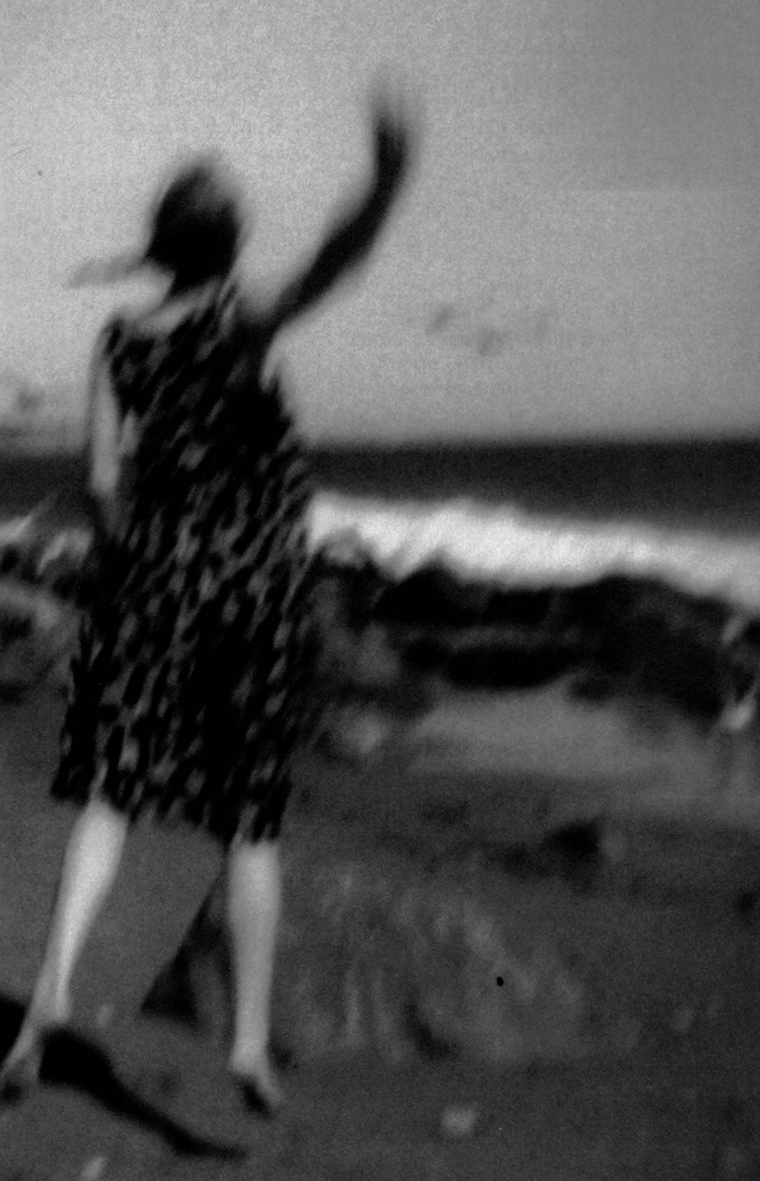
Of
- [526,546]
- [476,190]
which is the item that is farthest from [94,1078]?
[476,190]

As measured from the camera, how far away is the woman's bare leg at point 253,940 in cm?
148

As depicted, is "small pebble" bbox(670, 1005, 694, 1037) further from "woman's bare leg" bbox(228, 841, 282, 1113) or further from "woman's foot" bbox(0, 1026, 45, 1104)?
"woman's foot" bbox(0, 1026, 45, 1104)

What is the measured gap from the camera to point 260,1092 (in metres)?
1.47

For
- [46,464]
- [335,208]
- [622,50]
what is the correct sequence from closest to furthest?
[622,50], [335,208], [46,464]

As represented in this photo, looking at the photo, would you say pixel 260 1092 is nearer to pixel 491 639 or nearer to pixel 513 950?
pixel 513 950

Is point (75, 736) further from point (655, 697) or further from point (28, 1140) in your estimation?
point (655, 697)

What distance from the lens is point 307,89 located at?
1.49m

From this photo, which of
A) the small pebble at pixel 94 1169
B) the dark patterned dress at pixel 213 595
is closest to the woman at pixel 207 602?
the dark patterned dress at pixel 213 595

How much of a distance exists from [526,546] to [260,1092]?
A: 0.67 m

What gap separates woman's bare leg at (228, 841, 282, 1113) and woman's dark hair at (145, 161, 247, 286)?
2.19 ft

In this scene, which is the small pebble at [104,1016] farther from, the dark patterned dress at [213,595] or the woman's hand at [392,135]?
the woman's hand at [392,135]

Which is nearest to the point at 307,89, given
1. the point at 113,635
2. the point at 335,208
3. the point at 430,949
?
the point at 335,208

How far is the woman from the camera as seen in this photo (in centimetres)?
149

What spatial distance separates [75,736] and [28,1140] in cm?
45
